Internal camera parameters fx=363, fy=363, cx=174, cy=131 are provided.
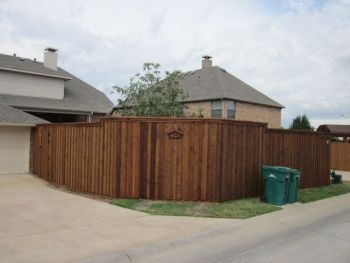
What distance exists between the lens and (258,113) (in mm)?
25031

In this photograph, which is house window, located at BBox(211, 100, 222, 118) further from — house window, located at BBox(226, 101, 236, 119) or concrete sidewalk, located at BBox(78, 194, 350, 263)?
concrete sidewalk, located at BBox(78, 194, 350, 263)

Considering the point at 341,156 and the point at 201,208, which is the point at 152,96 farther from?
the point at 341,156

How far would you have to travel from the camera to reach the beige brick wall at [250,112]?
23.0m

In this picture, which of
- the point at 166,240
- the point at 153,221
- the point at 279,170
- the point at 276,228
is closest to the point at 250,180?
the point at 279,170

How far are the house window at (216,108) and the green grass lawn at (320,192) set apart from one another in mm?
8329

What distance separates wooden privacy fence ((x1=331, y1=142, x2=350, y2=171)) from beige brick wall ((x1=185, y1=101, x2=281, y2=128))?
4403 mm

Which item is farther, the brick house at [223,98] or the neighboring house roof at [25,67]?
the brick house at [223,98]

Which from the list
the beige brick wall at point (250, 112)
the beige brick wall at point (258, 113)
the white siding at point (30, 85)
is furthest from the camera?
the beige brick wall at point (258, 113)

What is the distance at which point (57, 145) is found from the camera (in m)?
14.0

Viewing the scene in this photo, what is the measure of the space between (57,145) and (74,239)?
7.63 meters

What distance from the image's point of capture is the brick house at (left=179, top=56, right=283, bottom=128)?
2259 centimetres

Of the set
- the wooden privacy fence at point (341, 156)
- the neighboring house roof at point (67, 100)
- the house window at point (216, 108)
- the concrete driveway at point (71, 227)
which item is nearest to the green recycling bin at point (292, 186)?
the concrete driveway at point (71, 227)

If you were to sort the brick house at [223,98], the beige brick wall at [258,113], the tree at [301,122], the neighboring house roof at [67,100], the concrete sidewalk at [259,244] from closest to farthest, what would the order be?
the concrete sidewalk at [259,244] < the neighboring house roof at [67,100] < the brick house at [223,98] < the beige brick wall at [258,113] < the tree at [301,122]

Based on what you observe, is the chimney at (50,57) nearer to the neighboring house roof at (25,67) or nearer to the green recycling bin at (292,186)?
the neighboring house roof at (25,67)
